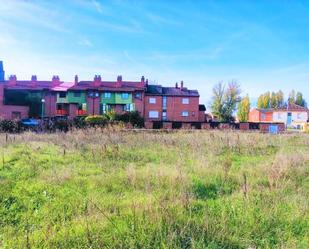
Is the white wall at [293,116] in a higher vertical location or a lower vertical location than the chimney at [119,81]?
lower

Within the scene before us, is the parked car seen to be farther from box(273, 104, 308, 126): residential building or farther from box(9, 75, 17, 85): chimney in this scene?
box(273, 104, 308, 126): residential building

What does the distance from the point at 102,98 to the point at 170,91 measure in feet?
40.2

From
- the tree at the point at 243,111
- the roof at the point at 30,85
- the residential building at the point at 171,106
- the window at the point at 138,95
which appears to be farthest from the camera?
the tree at the point at 243,111

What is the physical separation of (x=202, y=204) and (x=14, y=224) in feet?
10.1

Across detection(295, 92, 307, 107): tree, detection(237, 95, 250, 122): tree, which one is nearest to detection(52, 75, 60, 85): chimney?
detection(237, 95, 250, 122): tree

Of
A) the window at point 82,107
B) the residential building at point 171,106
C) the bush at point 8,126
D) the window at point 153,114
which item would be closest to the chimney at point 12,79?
the window at point 82,107

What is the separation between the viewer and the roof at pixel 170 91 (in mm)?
50844

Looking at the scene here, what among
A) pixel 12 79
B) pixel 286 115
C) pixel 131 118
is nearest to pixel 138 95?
pixel 131 118

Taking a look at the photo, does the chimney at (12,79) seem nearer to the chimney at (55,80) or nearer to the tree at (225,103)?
the chimney at (55,80)

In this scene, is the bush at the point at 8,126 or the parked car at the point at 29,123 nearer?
the bush at the point at 8,126

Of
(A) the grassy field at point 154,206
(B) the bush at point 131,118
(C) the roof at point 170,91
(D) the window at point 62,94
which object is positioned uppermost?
(C) the roof at point 170,91

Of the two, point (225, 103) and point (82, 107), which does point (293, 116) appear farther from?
point (82, 107)

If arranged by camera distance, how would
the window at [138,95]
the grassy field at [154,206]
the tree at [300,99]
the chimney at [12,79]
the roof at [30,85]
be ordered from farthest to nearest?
the tree at [300,99] → the window at [138,95] → the chimney at [12,79] → the roof at [30,85] → the grassy field at [154,206]

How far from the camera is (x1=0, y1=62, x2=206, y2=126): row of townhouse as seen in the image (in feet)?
160
